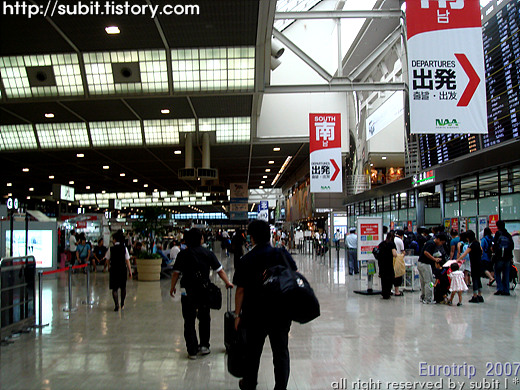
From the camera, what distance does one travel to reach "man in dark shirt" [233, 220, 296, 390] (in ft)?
14.3

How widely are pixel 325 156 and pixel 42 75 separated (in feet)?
34.2

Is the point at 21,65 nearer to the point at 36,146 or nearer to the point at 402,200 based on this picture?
the point at 36,146

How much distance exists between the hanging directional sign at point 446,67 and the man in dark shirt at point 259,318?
4.97 metres

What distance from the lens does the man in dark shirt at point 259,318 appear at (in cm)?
435

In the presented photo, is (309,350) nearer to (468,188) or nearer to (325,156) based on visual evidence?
(325,156)

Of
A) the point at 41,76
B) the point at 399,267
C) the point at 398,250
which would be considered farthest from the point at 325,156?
the point at 41,76

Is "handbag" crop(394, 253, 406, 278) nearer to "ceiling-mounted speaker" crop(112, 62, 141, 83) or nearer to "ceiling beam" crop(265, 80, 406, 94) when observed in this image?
"ceiling beam" crop(265, 80, 406, 94)

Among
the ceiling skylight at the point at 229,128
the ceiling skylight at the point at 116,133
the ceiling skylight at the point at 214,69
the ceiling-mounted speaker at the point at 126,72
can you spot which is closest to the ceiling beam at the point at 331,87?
the ceiling skylight at the point at 214,69

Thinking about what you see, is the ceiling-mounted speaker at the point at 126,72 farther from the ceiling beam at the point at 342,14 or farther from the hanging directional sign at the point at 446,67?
the hanging directional sign at the point at 446,67

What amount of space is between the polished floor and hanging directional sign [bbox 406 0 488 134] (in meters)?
3.42

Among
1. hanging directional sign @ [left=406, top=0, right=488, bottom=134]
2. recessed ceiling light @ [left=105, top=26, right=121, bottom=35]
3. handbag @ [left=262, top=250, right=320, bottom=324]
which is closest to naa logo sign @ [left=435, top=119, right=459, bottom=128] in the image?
hanging directional sign @ [left=406, top=0, right=488, bottom=134]

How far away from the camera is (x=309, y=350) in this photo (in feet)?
22.7

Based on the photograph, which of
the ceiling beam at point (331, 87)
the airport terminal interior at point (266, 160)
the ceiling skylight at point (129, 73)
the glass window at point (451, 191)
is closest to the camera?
the airport terminal interior at point (266, 160)

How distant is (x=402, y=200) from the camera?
2662cm
